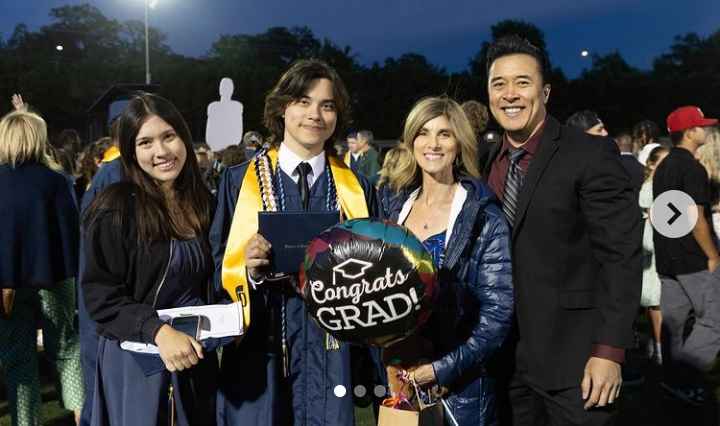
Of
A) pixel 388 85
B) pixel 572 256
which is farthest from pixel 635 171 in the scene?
pixel 388 85

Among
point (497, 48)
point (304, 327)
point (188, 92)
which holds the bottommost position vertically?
point (304, 327)

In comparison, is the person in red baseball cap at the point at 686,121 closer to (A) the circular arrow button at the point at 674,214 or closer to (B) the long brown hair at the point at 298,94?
(A) the circular arrow button at the point at 674,214

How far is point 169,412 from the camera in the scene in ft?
8.00

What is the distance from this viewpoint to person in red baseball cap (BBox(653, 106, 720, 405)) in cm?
469

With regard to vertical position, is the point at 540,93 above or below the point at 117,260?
above

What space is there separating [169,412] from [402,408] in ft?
2.98

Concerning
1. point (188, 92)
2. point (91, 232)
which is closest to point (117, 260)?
point (91, 232)

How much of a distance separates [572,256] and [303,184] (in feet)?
3.79

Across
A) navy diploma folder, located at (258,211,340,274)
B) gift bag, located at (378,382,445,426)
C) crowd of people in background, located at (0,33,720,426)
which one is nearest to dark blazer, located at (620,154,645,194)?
crowd of people in background, located at (0,33,720,426)

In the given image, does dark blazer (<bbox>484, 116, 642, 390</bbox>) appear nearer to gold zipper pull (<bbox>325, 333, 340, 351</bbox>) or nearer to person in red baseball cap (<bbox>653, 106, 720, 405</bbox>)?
gold zipper pull (<bbox>325, 333, 340, 351</bbox>)

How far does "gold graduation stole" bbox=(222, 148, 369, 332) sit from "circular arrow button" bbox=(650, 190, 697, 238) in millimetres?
3119

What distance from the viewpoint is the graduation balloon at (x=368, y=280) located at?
192 cm

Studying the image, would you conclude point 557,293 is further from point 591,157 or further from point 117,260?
point 117,260

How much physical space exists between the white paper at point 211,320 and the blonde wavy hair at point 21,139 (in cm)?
249
